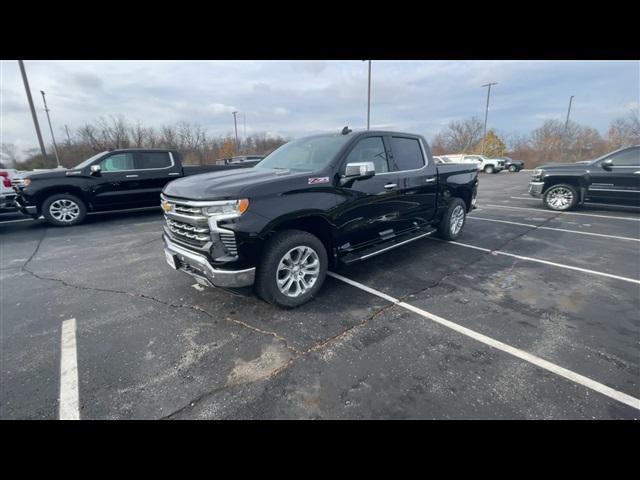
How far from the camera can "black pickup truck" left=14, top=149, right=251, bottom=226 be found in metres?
7.27

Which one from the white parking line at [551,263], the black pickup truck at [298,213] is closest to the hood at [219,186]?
the black pickup truck at [298,213]

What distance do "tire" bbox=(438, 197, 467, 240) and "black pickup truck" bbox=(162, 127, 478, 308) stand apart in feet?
3.43

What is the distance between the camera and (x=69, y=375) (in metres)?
2.40

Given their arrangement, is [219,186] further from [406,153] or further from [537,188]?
[537,188]

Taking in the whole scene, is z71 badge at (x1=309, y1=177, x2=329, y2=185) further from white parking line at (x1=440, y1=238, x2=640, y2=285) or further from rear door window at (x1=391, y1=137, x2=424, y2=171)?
white parking line at (x1=440, y1=238, x2=640, y2=285)

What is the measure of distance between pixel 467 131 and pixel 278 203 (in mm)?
62467

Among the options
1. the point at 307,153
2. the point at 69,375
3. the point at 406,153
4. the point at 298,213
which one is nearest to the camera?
the point at 69,375

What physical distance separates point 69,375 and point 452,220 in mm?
A: 5980

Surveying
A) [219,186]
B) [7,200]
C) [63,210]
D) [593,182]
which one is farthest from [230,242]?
[593,182]

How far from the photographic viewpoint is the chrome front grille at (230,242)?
2775 millimetres

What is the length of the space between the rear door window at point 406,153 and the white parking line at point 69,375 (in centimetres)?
432

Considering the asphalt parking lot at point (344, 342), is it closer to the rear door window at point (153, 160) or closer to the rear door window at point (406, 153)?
the rear door window at point (406, 153)
